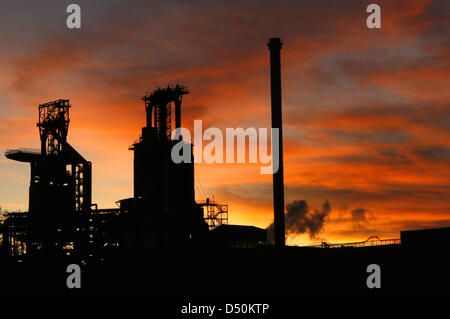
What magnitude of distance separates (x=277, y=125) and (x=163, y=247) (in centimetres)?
1910

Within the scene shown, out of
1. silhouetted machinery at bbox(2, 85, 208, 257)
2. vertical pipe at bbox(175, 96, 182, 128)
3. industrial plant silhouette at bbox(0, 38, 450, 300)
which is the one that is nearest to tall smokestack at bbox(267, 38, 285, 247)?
industrial plant silhouette at bbox(0, 38, 450, 300)

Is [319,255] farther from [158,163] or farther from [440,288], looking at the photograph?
[158,163]

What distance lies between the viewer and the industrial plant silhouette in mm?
42469

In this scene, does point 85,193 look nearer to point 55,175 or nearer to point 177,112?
point 55,175

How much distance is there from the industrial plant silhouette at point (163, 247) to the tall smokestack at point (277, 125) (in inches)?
4.5

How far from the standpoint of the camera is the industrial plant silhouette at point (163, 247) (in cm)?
4247

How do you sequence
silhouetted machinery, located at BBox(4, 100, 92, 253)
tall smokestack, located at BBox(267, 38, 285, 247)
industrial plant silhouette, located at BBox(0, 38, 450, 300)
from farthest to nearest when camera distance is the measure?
silhouetted machinery, located at BBox(4, 100, 92, 253) < tall smokestack, located at BBox(267, 38, 285, 247) < industrial plant silhouette, located at BBox(0, 38, 450, 300)

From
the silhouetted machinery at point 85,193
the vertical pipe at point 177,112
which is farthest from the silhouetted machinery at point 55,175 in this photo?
the vertical pipe at point 177,112

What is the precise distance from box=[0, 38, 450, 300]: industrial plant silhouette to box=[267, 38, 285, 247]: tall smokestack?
11cm

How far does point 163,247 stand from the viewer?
58.1 m

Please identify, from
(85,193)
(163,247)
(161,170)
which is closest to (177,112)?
(161,170)

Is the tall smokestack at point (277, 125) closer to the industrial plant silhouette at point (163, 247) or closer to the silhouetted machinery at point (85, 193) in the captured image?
the industrial plant silhouette at point (163, 247)

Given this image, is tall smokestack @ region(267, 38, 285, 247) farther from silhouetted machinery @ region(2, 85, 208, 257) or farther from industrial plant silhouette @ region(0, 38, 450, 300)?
silhouetted machinery @ region(2, 85, 208, 257)
